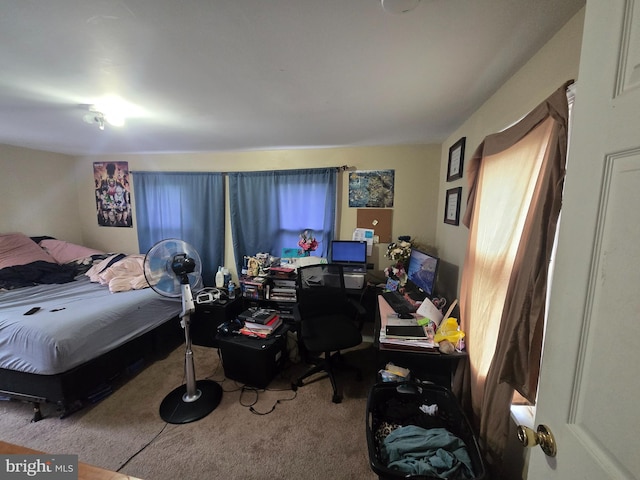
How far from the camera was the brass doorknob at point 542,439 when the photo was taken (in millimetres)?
583

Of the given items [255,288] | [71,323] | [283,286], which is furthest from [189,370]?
[283,286]

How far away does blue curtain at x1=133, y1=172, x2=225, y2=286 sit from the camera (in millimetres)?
3227

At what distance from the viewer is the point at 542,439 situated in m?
0.61

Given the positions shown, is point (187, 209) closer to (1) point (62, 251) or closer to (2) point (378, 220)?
(1) point (62, 251)

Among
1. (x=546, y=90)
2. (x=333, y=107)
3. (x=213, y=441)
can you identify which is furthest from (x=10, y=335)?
(x=546, y=90)

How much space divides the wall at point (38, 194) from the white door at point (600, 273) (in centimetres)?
507

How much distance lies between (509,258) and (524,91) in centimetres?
81

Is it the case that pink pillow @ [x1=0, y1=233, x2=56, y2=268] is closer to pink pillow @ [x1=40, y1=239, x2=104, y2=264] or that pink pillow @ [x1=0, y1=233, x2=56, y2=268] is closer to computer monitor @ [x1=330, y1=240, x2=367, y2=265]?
pink pillow @ [x1=40, y1=239, x2=104, y2=264]

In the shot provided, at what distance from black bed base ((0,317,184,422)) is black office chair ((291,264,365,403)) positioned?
4.90 feet

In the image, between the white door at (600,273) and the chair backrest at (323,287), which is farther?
the chair backrest at (323,287)

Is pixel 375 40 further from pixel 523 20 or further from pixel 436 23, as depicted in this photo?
pixel 523 20

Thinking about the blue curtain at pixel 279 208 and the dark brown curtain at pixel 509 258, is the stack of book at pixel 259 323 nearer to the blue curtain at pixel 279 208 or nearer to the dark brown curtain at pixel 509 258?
the blue curtain at pixel 279 208

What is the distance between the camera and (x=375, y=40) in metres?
1.05

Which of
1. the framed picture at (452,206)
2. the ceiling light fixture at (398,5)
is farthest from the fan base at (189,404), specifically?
the ceiling light fixture at (398,5)
